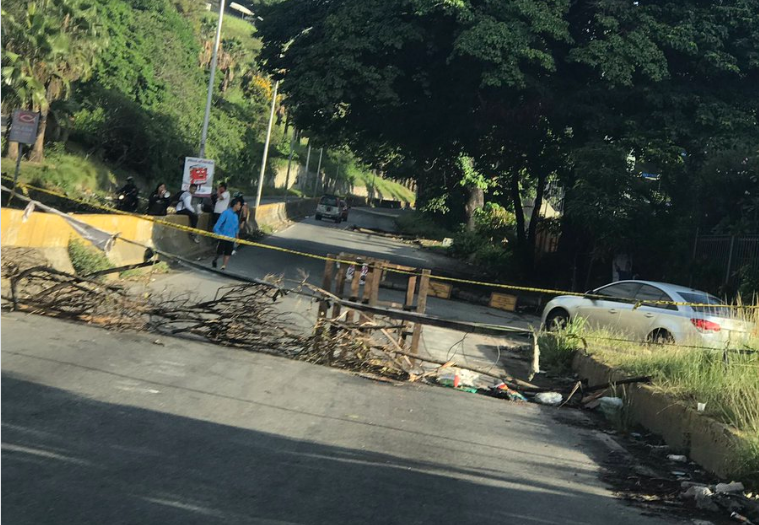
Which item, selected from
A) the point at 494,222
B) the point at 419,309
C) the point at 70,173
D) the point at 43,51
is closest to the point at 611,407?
the point at 419,309

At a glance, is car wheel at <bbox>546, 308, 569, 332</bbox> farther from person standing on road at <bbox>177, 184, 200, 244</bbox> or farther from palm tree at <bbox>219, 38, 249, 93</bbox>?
Result: palm tree at <bbox>219, 38, 249, 93</bbox>

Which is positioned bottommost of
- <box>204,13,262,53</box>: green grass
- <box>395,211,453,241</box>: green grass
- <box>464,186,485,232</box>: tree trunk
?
<box>395,211,453,241</box>: green grass

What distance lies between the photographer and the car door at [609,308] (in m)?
16.5

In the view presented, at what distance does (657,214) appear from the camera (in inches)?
954

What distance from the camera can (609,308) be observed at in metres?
16.9

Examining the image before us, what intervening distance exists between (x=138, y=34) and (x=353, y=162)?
237ft

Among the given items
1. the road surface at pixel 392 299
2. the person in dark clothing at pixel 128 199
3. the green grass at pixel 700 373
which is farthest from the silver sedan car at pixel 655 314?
the person in dark clothing at pixel 128 199

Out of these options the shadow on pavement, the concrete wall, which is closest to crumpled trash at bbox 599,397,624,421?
the shadow on pavement

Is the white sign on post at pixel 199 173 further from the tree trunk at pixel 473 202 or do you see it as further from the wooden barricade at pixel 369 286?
the tree trunk at pixel 473 202

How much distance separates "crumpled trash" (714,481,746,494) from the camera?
6.95 metres

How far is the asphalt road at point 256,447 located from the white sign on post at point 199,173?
2033 centimetres

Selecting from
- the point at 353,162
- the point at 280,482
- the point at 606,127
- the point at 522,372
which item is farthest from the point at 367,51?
the point at 353,162

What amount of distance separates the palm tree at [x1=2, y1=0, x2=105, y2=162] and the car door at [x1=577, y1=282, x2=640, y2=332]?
89.9 feet

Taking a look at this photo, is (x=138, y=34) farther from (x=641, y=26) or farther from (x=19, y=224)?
(x=19, y=224)
